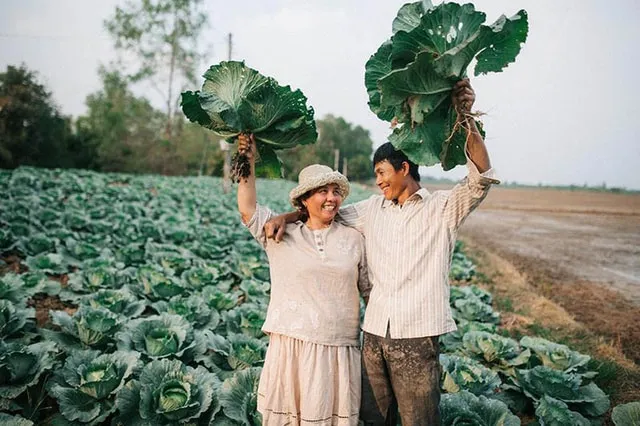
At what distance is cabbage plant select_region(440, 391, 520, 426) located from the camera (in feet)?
8.46

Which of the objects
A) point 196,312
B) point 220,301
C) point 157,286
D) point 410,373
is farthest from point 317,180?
point 157,286

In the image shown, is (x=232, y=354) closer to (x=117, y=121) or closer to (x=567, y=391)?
(x=567, y=391)

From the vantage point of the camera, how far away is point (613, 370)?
387 centimetres

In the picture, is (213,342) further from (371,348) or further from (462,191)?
(462,191)

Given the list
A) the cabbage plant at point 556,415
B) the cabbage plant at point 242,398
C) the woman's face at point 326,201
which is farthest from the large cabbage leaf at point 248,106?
the cabbage plant at point 556,415

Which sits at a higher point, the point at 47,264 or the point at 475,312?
the point at 47,264

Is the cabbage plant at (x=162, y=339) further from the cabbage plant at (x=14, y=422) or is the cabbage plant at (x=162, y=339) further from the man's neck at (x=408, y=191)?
the man's neck at (x=408, y=191)

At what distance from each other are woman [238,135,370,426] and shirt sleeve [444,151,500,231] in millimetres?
527

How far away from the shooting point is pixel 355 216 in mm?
2473

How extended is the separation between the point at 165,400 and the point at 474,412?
1.92m

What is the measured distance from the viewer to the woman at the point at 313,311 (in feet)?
7.04

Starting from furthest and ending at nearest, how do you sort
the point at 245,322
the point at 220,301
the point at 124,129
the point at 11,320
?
the point at 124,129
the point at 220,301
the point at 245,322
the point at 11,320

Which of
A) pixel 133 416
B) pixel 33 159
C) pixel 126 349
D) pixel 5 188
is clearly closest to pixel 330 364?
pixel 133 416

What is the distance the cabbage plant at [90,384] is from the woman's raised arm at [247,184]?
60.5 inches
